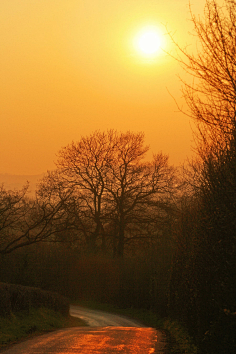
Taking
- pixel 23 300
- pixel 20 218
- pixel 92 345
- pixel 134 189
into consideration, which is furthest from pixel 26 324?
pixel 134 189

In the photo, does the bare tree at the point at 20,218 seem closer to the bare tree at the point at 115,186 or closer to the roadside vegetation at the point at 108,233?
the roadside vegetation at the point at 108,233

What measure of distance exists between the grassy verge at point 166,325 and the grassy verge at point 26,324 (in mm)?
5096

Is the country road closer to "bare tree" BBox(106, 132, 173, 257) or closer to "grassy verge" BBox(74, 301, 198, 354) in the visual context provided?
"grassy verge" BBox(74, 301, 198, 354)

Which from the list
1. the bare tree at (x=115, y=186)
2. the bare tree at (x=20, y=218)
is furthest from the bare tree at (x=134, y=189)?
the bare tree at (x=20, y=218)

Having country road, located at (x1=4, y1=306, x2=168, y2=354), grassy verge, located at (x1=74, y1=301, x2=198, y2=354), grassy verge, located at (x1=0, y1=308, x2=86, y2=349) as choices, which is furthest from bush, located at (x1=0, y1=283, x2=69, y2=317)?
grassy verge, located at (x1=74, y1=301, x2=198, y2=354)

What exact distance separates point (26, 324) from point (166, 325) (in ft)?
27.2

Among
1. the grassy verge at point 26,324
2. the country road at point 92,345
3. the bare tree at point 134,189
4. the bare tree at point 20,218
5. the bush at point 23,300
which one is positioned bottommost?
the country road at point 92,345

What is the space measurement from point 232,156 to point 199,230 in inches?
136

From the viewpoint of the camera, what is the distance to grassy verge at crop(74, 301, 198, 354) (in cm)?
1318

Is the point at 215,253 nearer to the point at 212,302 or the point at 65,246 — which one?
the point at 212,302

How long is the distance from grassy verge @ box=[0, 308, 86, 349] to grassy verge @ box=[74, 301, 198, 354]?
16.7ft

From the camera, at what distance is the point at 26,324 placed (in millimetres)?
17594

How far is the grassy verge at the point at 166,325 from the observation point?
519 inches

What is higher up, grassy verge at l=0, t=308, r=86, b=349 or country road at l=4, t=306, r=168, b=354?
grassy verge at l=0, t=308, r=86, b=349
